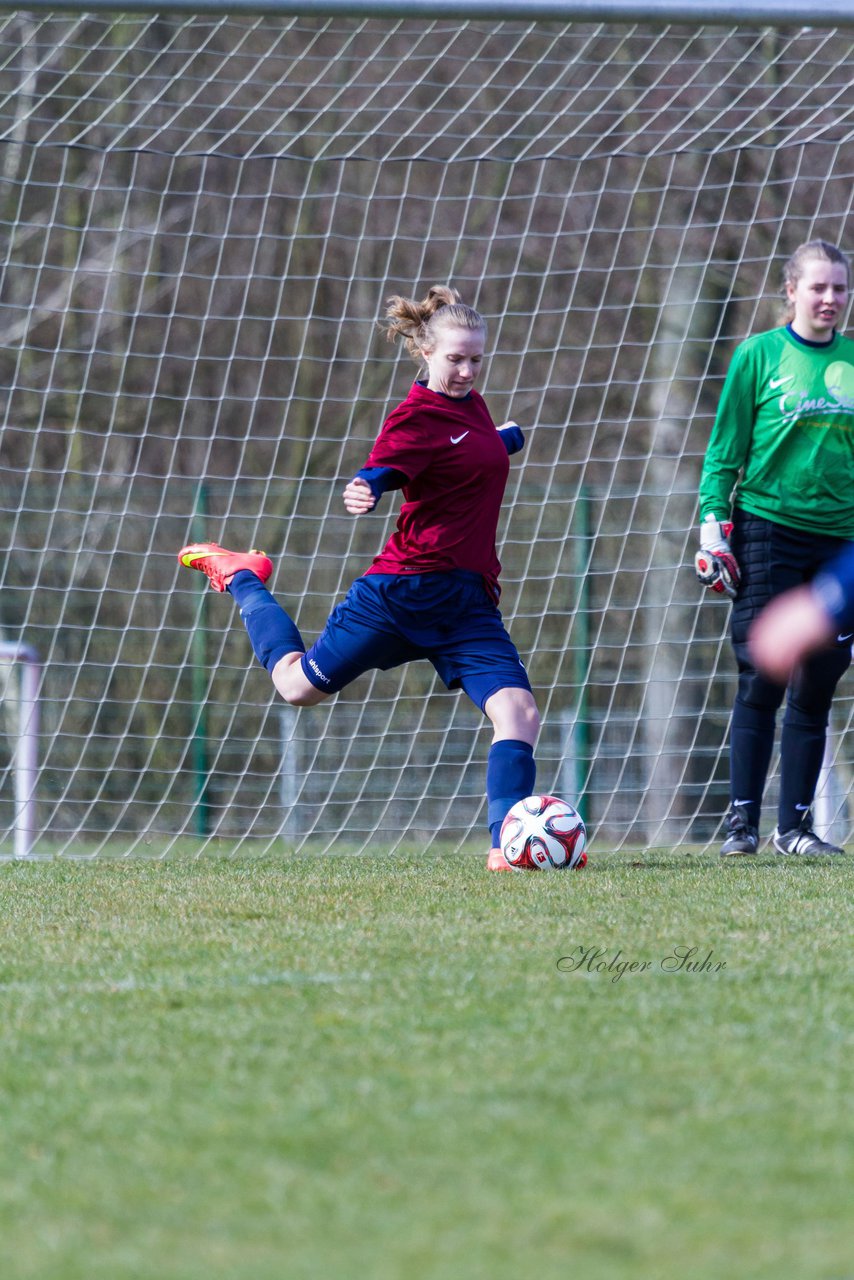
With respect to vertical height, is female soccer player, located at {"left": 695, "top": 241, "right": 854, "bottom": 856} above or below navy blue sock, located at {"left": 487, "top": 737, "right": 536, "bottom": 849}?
above

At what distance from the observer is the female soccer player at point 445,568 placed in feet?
15.3

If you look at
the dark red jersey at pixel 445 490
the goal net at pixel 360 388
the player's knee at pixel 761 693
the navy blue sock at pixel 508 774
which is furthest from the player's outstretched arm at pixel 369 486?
the goal net at pixel 360 388

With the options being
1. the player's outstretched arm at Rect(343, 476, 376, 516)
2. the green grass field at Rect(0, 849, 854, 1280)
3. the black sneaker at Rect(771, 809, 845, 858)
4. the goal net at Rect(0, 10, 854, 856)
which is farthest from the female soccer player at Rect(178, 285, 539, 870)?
the goal net at Rect(0, 10, 854, 856)

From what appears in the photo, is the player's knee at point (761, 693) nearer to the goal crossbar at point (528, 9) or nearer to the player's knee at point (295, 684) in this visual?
the player's knee at point (295, 684)

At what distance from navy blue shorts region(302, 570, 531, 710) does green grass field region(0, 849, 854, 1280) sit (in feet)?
3.44

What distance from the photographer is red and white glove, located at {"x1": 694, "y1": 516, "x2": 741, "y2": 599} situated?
4945 millimetres

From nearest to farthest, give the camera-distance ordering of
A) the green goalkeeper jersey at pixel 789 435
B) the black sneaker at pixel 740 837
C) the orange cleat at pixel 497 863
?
1. the orange cleat at pixel 497 863
2. the green goalkeeper jersey at pixel 789 435
3. the black sneaker at pixel 740 837

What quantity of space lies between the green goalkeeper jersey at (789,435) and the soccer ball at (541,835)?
3.69 feet

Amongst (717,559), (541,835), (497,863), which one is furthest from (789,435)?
(497,863)

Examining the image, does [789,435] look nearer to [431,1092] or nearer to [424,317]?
[424,317]

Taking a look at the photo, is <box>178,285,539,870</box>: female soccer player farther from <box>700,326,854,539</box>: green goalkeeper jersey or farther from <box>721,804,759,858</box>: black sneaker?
<box>721,804,759,858</box>: black sneaker

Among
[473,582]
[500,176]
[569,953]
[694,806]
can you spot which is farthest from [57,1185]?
[500,176]

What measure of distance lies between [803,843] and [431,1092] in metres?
3.28

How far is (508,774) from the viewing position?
4637mm
